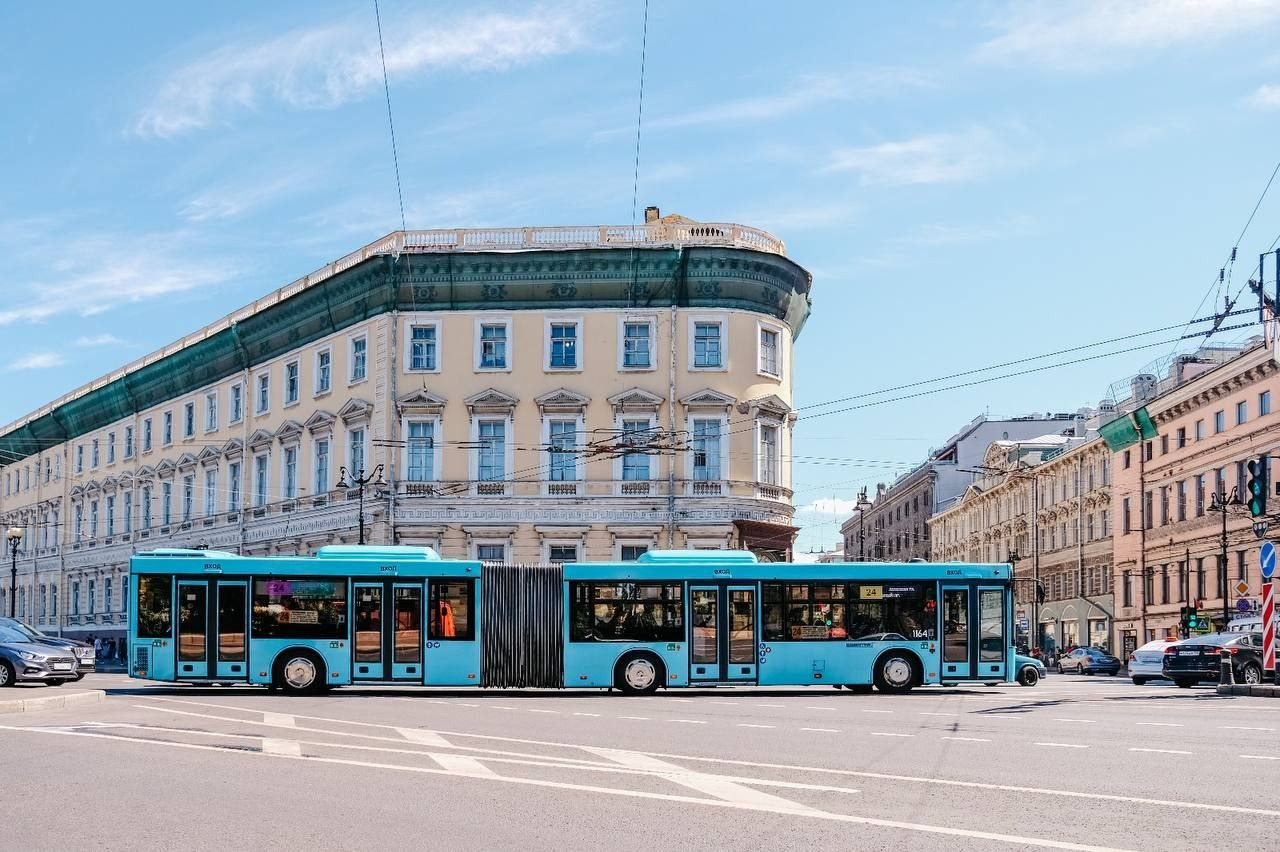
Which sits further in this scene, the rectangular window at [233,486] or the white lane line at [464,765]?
the rectangular window at [233,486]

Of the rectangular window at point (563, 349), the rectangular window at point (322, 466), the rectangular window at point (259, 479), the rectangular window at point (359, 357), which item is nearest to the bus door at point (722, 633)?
the rectangular window at point (563, 349)

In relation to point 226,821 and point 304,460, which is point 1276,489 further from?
point 226,821

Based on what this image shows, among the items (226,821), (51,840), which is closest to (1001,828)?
(226,821)

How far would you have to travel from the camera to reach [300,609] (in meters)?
30.0

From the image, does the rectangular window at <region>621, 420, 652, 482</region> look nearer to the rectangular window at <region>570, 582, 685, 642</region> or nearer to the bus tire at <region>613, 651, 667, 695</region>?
the rectangular window at <region>570, 582, 685, 642</region>

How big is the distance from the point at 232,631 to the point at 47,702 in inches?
272

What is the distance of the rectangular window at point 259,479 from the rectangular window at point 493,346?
12.3 meters

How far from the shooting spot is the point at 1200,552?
206ft

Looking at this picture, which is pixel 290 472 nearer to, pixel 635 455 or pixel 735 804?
pixel 635 455

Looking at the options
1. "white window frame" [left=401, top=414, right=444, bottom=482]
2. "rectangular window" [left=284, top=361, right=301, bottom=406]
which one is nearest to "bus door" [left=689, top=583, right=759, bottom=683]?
"white window frame" [left=401, top=414, right=444, bottom=482]

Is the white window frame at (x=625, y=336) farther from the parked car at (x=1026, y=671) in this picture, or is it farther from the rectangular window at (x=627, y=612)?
the rectangular window at (x=627, y=612)

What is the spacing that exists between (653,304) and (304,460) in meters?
14.7

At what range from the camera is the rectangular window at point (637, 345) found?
50.4 meters

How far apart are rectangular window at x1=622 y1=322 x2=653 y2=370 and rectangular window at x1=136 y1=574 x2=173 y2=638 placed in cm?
2294
